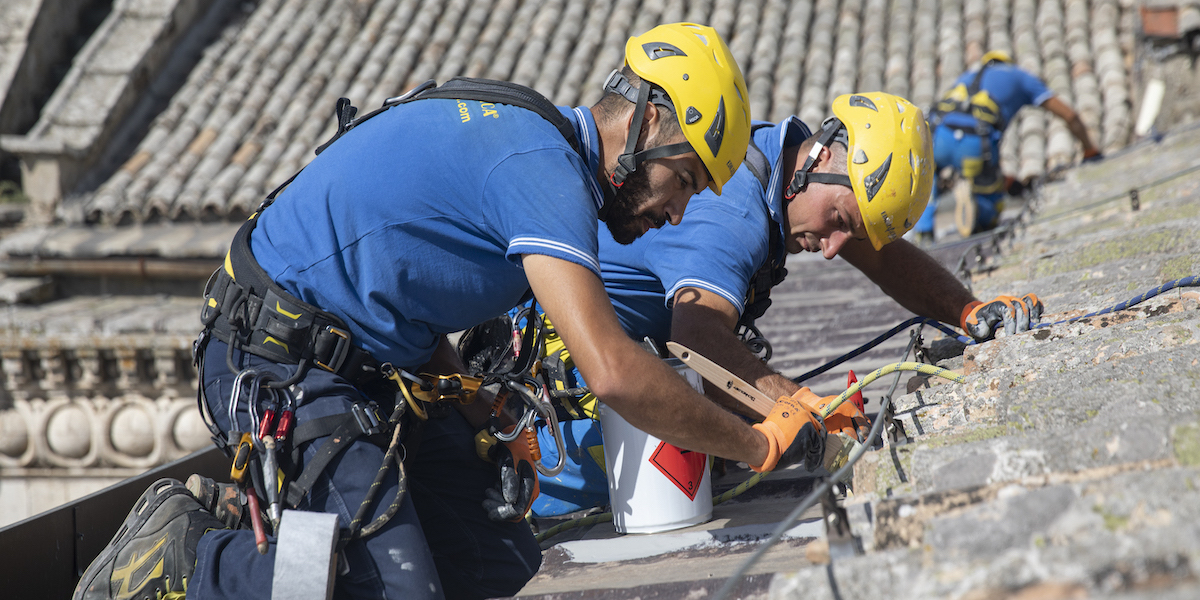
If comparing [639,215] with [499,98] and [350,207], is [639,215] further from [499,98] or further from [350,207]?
[350,207]

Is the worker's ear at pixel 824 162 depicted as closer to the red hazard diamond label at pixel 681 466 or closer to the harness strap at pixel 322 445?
the red hazard diamond label at pixel 681 466

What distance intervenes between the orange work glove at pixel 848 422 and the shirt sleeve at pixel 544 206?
3.57ft

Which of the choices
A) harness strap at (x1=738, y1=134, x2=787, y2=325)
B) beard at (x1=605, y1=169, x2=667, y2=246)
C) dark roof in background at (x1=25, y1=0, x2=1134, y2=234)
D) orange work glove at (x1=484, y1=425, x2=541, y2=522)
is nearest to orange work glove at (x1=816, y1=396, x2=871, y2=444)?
harness strap at (x1=738, y1=134, x2=787, y2=325)

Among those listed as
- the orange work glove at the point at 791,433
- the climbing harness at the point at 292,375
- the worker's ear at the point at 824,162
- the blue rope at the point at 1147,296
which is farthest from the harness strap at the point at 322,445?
the blue rope at the point at 1147,296

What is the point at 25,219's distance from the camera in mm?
8906

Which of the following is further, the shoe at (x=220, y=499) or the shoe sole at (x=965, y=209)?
the shoe sole at (x=965, y=209)

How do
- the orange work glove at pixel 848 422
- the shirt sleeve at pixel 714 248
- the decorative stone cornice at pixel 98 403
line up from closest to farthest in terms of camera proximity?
the orange work glove at pixel 848 422
the shirt sleeve at pixel 714 248
the decorative stone cornice at pixel 98 403

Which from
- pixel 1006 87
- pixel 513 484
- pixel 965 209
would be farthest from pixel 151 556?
pixel 1006 87

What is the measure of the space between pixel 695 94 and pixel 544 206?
60cm

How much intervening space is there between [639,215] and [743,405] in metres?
0.72

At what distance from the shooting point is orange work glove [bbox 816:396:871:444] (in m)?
2.67

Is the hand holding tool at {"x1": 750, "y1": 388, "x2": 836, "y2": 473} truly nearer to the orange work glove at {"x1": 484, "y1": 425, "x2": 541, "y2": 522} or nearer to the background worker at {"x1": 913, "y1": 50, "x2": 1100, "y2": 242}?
the orange work glove at {"x1": 484, "y1": 425, "x2": 541, "y2": 522}

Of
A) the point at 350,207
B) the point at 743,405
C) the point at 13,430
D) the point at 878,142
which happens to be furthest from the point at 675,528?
the point at 13,430

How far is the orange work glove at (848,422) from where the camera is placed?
2.67m
